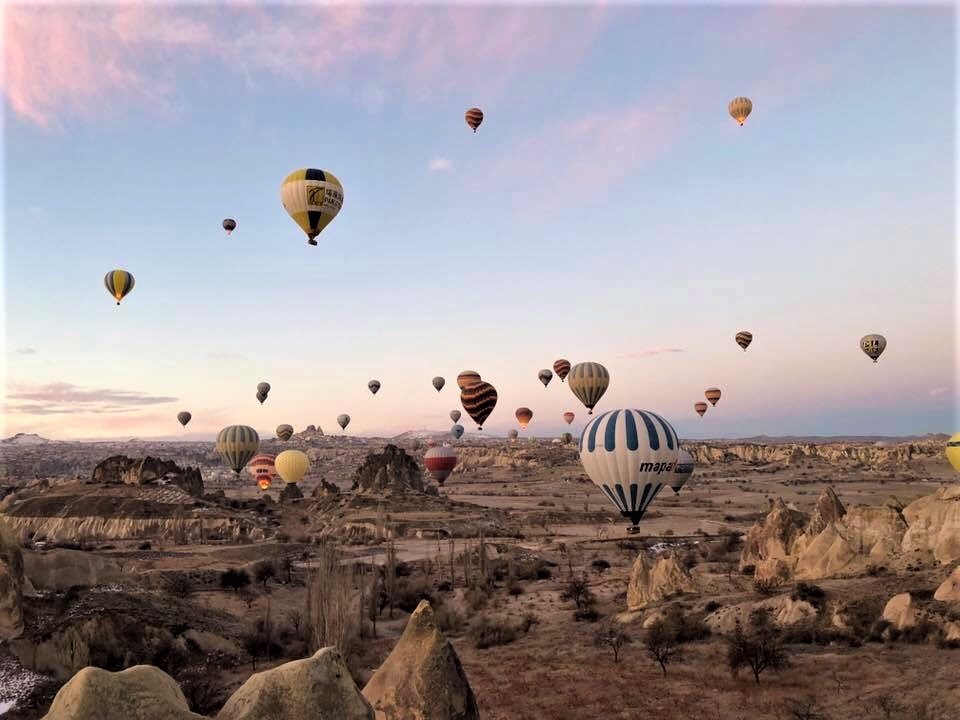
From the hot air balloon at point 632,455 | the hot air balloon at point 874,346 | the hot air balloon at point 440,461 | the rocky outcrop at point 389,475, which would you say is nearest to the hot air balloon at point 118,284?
the hot air balloon at point 440,461

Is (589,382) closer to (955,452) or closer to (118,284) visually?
(955,452)

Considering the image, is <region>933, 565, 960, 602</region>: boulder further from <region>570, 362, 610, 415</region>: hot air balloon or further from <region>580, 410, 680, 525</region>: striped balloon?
<region>570, 362, 610, 415</region>: hot air balloon

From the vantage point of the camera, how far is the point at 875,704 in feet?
66.6

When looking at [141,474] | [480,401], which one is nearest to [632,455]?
[480,401]

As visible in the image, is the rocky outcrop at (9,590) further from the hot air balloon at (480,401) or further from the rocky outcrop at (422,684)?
the hot air balloon at (480,401)

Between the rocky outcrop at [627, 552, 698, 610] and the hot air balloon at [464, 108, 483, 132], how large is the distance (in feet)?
159

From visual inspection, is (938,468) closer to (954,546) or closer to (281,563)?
(954,546)

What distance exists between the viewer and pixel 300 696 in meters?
9.12

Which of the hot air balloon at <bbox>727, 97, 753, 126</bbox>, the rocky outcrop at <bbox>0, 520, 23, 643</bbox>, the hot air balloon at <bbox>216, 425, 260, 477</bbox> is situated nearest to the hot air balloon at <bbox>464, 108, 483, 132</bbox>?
the hot air balloon at <bbox>727, 97, 753, 126</bbox>

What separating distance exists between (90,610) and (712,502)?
84.7 metres

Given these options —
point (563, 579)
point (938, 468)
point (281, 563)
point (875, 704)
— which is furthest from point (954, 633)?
point (938, 468)

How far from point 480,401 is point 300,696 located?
61.2 meters

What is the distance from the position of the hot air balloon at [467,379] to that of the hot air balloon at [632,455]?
4029cm

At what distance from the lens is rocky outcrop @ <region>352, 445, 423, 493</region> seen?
92.0m
